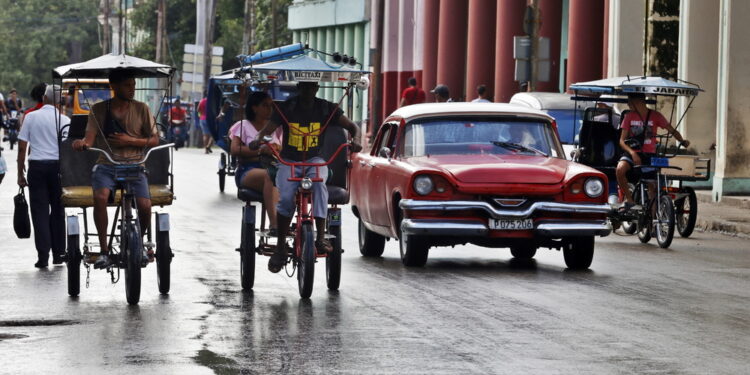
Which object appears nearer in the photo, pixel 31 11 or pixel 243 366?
pixel 243 366

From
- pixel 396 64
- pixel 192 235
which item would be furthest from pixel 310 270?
pixel 396 64

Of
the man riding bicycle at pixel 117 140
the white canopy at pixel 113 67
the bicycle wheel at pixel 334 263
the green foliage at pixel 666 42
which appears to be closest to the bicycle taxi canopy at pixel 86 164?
the white canopy at pixel 113 67

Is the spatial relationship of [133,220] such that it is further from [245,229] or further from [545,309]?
[545,309]

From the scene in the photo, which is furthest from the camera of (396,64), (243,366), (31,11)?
(31,11)

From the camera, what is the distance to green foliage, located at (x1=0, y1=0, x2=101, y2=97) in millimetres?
123000

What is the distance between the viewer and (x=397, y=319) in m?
11.8

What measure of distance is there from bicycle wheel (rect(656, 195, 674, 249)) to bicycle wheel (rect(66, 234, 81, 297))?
816 centimetres

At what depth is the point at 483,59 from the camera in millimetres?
45594

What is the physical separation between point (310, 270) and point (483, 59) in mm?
33205

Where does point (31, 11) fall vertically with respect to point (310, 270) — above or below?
above

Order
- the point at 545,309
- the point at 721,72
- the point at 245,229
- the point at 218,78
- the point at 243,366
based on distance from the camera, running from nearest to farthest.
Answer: the point at 243,366
the point at 545,309
the point at 245,229
the point at 721,72
the point at 218,78

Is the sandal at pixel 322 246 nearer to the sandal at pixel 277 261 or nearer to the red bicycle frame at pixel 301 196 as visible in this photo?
the red bicycle frame at pixel 301 196

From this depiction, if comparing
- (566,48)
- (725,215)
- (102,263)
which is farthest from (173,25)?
(102,263)

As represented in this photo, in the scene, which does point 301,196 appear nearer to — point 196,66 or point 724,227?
point 724,227
